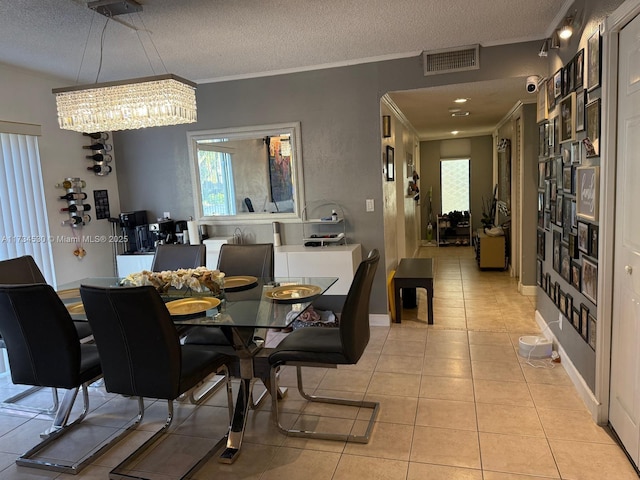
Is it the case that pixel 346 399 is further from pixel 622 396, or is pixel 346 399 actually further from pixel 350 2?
pixel 350 2

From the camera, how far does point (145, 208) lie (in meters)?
4.89

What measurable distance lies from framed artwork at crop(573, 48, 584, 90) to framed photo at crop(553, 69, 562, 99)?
0.36 m

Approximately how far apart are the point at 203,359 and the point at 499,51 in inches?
132

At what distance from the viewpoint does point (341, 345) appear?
2.42 m

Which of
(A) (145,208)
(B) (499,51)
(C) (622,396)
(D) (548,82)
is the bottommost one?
(C) (622,396)

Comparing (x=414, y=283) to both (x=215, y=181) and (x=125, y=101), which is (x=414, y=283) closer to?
(x=215, y=181)

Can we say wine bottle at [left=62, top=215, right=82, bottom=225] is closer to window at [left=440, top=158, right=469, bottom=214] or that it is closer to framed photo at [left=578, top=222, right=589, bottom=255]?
framed photo at [left=578, top=222, right=589, bottom=255]

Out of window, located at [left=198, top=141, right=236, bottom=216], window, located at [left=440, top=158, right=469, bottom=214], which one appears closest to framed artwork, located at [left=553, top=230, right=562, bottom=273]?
window, located at [left=198, top=141, right=236, bottom=216]

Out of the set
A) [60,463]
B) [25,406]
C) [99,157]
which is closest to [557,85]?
[60,463]

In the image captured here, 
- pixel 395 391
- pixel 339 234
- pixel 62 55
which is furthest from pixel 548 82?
pixel 62 55

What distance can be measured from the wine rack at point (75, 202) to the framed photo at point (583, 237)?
4.11 meters

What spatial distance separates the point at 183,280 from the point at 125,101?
1.09 meters

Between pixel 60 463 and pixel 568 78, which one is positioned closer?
pixel 60 463

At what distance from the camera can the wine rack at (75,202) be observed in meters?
4.19
